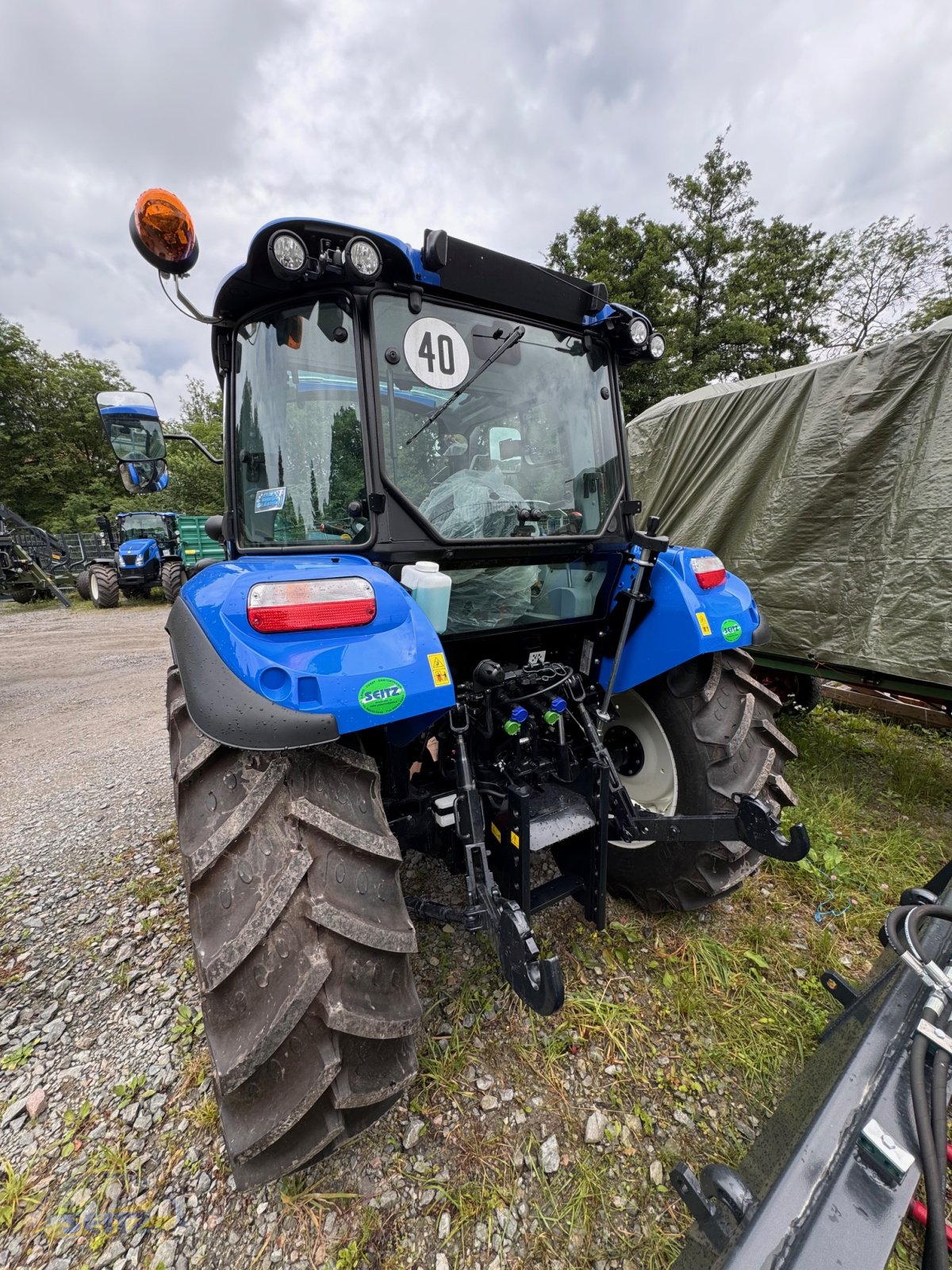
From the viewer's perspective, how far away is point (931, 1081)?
2.95ft

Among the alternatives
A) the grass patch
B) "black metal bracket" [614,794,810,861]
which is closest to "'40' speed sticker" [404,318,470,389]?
"black metal bracket" [614,794,810,861]

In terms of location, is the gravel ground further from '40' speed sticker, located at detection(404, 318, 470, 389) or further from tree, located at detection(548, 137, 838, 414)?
tree, located at detection(548, 137, 838, 414)

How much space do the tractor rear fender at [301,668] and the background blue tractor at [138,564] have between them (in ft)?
39.1

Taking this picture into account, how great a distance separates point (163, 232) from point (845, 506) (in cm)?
380

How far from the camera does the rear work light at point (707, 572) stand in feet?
6.65

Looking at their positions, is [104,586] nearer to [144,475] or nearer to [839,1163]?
[144,475]

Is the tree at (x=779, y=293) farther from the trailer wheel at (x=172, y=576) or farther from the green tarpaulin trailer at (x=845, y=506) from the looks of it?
the trailer wheel at (x=172, y=576)

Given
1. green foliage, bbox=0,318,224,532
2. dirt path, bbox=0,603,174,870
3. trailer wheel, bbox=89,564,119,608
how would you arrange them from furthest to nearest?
green foliage, bbox=0,318,224,532, trailer wheel, bbox=89,564,119,608, dirt path, bbox=0,603,174,870

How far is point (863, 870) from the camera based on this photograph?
2496 mm

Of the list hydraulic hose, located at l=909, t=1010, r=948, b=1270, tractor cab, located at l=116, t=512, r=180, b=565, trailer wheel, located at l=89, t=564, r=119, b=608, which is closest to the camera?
hydraulic hose, located at l=909, t=1010, r=948, b=1270

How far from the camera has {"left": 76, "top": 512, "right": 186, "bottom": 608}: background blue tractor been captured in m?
12.0

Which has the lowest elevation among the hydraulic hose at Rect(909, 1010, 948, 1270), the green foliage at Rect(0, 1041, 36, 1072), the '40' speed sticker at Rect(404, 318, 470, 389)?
the green foliage at Rect(0, 1041, 36, 1072)

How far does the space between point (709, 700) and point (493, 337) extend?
151cm

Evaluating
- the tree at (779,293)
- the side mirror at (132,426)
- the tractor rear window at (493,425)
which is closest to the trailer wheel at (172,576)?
the side mirror at (132,426)
